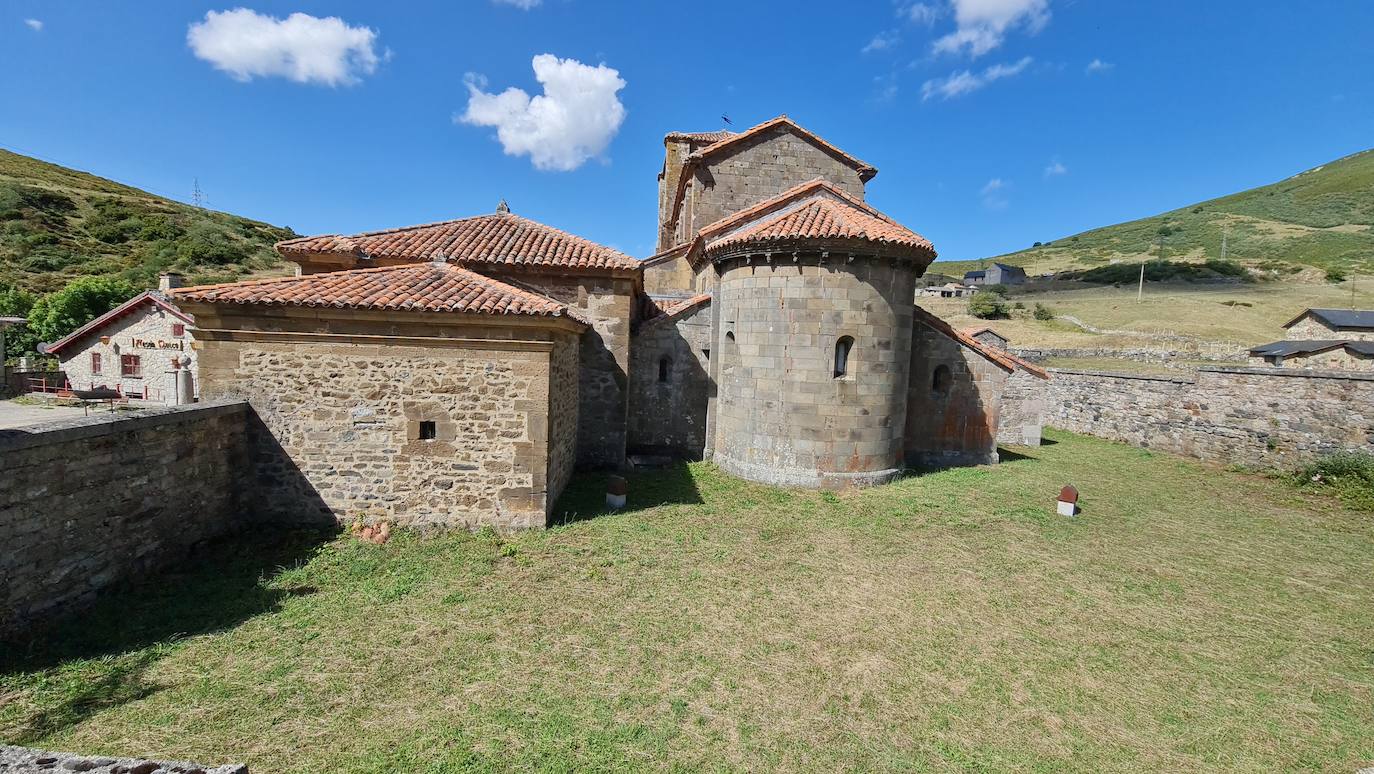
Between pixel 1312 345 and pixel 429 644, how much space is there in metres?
36.0

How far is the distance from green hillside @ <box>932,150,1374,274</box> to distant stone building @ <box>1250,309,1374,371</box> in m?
33.1

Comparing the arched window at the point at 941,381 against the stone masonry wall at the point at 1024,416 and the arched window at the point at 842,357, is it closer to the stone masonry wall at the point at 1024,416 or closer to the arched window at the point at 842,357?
the arched window at the point at 842,357

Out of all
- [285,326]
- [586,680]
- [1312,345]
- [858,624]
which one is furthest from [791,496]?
[1312,345]

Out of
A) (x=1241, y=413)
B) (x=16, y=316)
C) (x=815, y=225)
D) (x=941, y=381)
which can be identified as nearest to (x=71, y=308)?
(x=16, y=316)

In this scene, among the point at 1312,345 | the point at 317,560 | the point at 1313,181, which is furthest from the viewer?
the point at 1313,181

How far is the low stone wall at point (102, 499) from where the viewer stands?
4840mm

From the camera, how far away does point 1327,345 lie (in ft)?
76.7

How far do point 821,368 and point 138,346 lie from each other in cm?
2754

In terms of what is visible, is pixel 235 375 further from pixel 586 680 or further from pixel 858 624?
pixel 858 624

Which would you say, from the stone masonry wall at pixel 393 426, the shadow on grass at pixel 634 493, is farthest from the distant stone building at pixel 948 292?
the stone masonry wall at pixel 393 426

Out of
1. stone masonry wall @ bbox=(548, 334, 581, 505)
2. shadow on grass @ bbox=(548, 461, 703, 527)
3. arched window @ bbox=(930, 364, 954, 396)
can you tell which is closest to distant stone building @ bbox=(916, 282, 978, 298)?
arched window @ bbox=(930, 364, 954, 396)

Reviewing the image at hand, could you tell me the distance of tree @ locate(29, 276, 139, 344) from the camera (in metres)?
26.1

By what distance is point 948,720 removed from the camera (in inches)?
176

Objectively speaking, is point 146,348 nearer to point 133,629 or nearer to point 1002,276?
point 133,629
